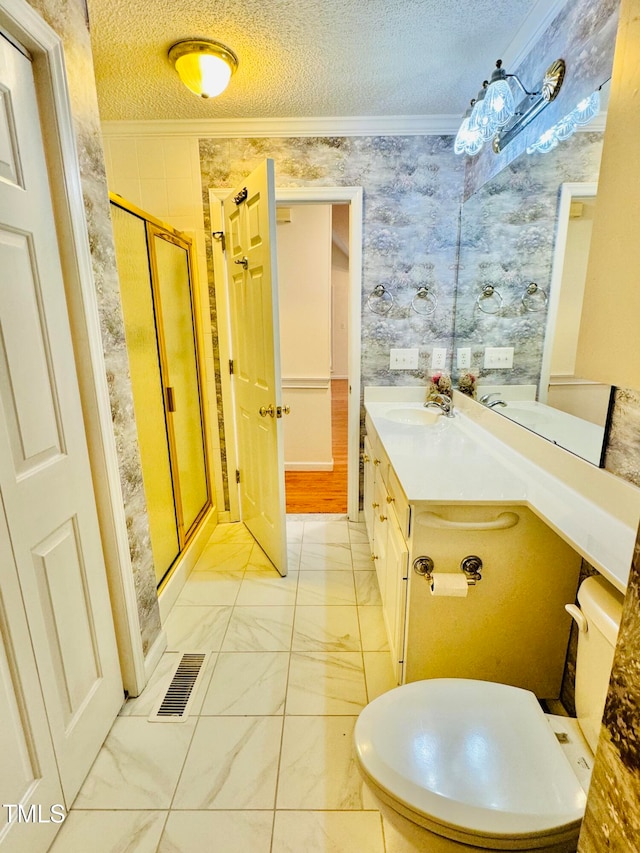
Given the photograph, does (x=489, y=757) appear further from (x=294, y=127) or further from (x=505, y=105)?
(x=294, y=127)

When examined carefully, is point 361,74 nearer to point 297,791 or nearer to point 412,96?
point 412,96

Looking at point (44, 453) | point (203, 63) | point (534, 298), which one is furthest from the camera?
point (203, 63)

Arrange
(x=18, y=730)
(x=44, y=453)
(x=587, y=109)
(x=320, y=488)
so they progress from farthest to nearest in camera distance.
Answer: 1. (x=320, y=488)
2. (x=587, y=109)
3. (x=44, y=453)
4. (x=18, y=730)

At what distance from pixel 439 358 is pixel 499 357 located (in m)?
0.60

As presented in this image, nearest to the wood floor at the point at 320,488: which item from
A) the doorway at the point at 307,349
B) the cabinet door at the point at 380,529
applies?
the doorway at the point at 307,349

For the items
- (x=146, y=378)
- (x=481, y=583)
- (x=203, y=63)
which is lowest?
(x=481, y=583)

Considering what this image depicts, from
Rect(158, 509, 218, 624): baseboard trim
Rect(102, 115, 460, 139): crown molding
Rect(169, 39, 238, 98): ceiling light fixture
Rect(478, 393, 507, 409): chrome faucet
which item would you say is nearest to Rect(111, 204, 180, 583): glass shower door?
Rect(158, 509, 218, 624): baseboard trim

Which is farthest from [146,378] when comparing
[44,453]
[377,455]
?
[377,455]

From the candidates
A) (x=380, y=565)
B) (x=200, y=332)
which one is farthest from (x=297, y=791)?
(x=200, y=332)

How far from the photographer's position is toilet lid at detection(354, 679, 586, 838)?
753mm

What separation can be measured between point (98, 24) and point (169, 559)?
7.35ft

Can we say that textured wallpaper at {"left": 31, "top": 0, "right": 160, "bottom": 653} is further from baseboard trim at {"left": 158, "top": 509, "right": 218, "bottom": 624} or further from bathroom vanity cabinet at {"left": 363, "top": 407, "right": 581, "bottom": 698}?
bathroom vanity cabinet at {"left": 363, "top": 407, "right": 581, "bottom": 698}

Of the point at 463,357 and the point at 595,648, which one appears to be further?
the point at 463,357

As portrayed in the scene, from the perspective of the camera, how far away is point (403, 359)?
8.18 ft
